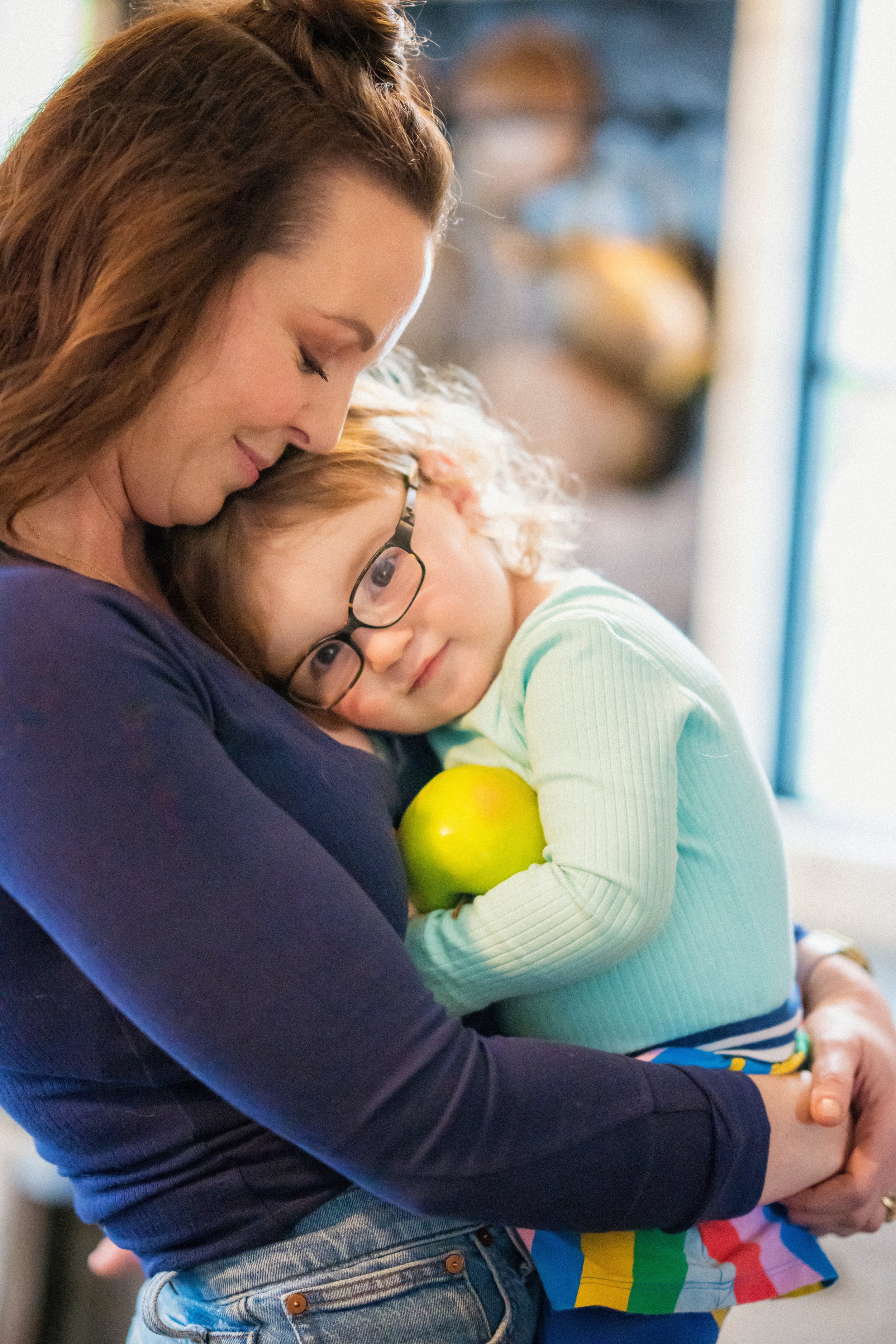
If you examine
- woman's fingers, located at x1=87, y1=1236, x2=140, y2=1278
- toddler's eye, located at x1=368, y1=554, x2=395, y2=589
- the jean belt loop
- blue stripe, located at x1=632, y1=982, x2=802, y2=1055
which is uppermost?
toddler's eye, located at x1=368, y1=554, x2=395, y2=589

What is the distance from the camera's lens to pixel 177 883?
694 millimetres

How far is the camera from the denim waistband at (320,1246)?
0.90 m

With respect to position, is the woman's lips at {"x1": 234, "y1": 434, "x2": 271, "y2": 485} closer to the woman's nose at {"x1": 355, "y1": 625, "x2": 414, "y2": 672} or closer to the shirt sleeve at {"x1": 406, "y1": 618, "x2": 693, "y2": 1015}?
the woman's nose at {"x1": 355, "y1": 625, "x2": 414, "y2": 672}

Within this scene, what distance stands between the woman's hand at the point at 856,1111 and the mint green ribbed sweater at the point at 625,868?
0.08 metres

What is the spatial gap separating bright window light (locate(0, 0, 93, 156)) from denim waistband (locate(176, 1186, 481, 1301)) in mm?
2862

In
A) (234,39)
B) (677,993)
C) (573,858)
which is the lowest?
(677,993)

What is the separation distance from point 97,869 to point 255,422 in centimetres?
44

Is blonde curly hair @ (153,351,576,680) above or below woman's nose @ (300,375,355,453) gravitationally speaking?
below

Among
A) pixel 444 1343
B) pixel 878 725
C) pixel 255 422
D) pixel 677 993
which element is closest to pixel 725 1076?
pixel 677 993

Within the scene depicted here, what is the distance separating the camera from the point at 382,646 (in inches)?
47.2

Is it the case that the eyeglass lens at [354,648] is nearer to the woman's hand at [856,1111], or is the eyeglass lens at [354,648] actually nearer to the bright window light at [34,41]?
the woman's hand at [856,1111]

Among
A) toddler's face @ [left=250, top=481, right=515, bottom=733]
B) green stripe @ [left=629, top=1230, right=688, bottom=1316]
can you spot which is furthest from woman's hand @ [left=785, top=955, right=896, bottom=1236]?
toddler's face @ [left=250, top=481, right=515, bottom=733]

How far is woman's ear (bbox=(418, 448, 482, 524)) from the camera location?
1.32 metres

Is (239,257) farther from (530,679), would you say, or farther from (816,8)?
(816,8)
